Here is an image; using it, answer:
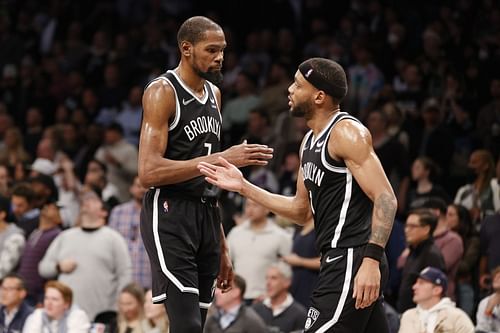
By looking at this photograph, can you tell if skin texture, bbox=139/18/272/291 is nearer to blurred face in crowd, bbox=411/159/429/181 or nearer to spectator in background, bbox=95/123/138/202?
blurred face in crowd, bbox=411/159/429/181

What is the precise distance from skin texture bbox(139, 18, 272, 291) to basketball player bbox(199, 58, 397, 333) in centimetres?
11

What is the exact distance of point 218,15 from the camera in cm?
1742

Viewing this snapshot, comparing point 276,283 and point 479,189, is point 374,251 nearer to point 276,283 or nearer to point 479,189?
point 276,283

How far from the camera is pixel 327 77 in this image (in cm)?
630

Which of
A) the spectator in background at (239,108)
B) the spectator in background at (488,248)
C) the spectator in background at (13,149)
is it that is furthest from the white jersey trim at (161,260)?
the spectator in background at (13,149)

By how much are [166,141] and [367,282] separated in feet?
4.79

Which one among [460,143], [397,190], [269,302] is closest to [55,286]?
[269,302]

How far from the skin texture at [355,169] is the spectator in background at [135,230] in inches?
203

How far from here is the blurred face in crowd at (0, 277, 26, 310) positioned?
10.4 m

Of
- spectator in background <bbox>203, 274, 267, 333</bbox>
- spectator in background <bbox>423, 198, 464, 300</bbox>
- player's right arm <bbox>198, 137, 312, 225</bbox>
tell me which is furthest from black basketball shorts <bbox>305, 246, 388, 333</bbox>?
spectator in background <bbox>423, 198, 464, 300</bbox>

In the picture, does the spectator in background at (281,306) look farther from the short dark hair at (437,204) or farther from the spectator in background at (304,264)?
the short dark hair at (437,204)

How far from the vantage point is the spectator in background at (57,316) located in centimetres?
1005

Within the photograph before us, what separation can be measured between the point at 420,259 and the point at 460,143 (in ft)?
12.1

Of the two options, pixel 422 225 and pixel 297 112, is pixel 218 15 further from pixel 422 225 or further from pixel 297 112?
pixel 297 112
